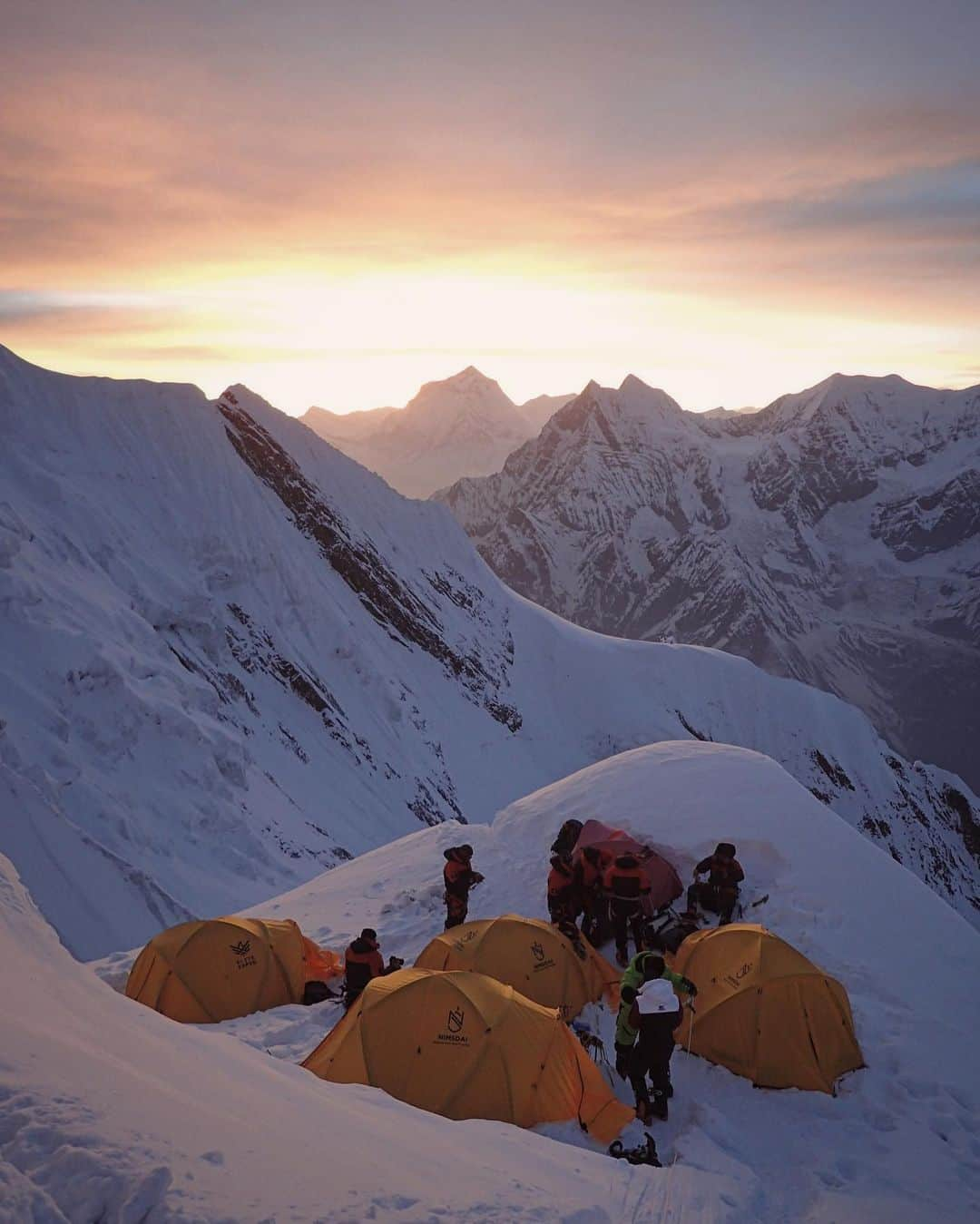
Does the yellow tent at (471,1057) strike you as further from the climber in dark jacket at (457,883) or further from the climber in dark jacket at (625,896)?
the climber in dark jacket at (457,883)

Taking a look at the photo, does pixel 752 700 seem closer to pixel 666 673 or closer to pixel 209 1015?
pixel 666 673

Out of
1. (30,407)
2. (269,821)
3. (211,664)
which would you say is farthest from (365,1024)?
(30,407)

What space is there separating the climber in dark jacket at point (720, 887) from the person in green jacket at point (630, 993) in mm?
3319

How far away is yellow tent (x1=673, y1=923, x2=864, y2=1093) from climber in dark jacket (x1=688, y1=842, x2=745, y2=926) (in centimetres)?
189

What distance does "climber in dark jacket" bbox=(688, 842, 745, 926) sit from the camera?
11.9m

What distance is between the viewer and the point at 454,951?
36.5ft

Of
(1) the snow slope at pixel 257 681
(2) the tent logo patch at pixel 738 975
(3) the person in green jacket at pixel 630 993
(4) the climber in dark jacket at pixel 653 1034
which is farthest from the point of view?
(1) the snow slope at pixel 257 681

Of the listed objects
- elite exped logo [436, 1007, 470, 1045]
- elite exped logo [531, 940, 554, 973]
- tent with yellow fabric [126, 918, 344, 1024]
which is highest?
elite exped logo [436, 1007, 470, 1045]

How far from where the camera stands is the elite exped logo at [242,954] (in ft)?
38.0

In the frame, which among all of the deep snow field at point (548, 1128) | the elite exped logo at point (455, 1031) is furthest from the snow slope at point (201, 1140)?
the elite exped logo at point (455, 1031)

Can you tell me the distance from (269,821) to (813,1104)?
68.7 ft

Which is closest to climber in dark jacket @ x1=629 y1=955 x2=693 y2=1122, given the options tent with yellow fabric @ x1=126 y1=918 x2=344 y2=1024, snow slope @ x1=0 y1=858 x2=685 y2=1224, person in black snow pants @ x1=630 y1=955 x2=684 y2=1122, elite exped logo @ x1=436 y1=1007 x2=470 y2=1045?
person in black snow pants @ x1=630 y1=955 x2=684 y2=1122

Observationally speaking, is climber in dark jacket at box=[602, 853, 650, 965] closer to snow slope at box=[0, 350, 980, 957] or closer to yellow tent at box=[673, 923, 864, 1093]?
yellow tent at box=[673, 923, 864, 1093]

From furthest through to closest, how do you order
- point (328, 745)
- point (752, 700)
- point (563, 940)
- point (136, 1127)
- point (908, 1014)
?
point (752, 700), point (328, 745), point (563, 940), point (908, 1014), point (136, 1127)
